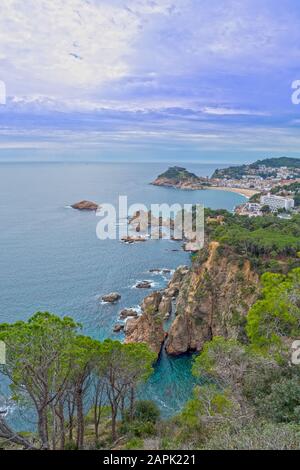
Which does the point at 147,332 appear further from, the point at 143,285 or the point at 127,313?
the point at 143,285

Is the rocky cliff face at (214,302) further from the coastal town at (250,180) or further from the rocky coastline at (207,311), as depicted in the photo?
the coastal town at (250,180)

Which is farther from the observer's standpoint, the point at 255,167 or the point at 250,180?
the point at 255,167

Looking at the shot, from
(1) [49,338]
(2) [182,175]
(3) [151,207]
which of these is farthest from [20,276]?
(2) [182,175]

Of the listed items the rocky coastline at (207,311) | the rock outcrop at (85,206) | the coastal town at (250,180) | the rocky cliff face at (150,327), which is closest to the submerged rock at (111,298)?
the rocky cliff face at (150,327)

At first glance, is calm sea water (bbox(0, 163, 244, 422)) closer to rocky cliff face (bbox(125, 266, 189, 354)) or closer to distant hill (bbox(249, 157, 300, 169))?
rocky cliff face (bbox(125, 266, 189, 354))

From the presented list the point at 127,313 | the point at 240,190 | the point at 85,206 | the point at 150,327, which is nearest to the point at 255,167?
the point at 240,190
